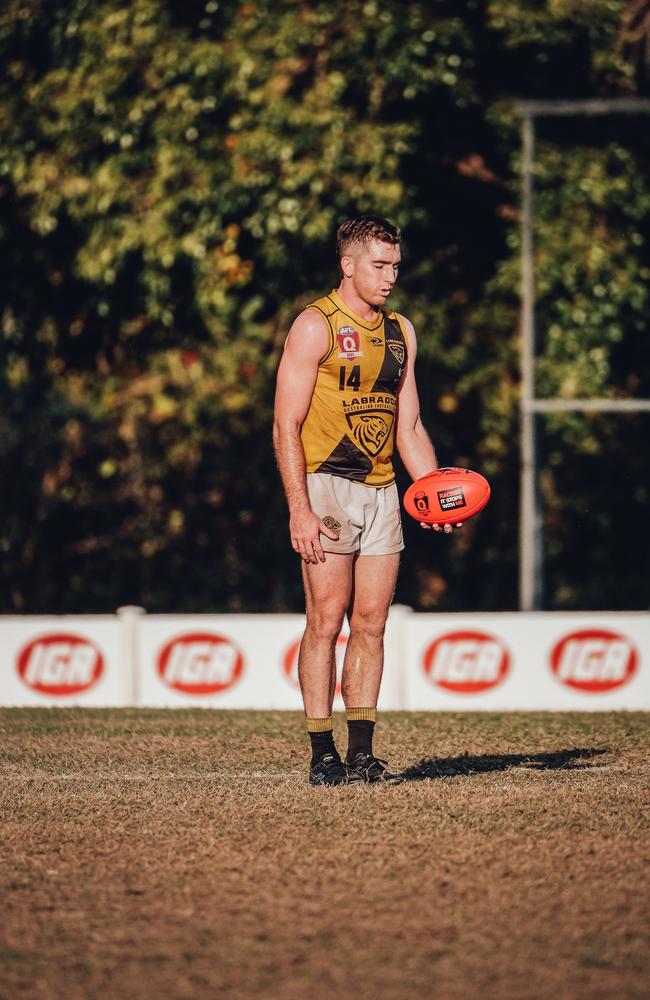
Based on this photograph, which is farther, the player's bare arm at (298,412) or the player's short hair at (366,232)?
the player's short hair at (366,232)

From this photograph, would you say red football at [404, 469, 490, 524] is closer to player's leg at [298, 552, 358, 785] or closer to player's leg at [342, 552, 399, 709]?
player's leg at [342, 552, 399, 709]

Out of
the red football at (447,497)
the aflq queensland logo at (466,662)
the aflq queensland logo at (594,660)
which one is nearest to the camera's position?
the red football at (447,497)

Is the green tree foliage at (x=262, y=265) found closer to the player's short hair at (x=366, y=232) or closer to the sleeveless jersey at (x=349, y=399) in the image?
the player's short hair at (x=366, y=232)

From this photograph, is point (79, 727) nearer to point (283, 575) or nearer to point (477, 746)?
point (477, 746)

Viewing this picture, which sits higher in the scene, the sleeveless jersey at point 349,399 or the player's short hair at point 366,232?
the player's short hair at point 366,232

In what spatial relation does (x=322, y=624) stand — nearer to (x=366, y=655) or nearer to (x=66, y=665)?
(x=366, y=655)

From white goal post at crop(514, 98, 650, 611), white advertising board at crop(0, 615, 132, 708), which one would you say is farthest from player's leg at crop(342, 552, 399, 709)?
white goal post at crop(514, 98, 650, 611)

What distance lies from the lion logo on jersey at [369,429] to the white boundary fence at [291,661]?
4234mm

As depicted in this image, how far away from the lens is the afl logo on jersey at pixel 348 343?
20.8 ft

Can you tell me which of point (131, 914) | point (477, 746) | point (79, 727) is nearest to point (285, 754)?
point (477, 746)

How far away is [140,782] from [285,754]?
1.00 meters

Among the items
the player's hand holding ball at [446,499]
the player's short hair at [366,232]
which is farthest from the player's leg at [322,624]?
the player's short hair at [366,232]

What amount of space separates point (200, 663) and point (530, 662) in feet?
7.09

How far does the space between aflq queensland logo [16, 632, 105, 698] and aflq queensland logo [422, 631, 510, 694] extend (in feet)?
7.29
